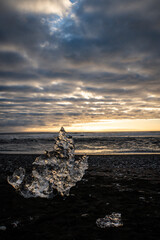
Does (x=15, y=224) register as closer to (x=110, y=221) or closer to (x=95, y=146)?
(x=110, y=221)

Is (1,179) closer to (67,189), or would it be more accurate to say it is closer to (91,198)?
(67,189)

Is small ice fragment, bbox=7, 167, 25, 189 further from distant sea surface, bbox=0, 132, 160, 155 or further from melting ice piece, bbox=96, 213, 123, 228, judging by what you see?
distant sea surface, bbox=0, 132, 160, 155

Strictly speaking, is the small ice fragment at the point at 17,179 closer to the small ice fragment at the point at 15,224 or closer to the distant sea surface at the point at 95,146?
the small ice fragment at the point at 15,224

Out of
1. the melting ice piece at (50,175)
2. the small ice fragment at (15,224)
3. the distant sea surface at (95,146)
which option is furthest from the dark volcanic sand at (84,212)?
the distant sea surface at (95,146)

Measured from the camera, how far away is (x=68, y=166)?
6.99 m

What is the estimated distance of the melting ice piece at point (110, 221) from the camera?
4.25 meters

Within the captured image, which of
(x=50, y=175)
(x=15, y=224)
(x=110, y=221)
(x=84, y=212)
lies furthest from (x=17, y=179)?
(x=110, y=221)

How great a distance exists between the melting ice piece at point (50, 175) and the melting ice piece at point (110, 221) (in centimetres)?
220

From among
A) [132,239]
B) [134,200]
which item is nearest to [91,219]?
[132,239]

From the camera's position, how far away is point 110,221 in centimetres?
437

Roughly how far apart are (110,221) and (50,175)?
2908 millimetres

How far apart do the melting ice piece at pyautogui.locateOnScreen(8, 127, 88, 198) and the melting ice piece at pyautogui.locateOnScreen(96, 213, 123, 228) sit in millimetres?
2203

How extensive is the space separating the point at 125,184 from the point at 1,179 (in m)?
5.73

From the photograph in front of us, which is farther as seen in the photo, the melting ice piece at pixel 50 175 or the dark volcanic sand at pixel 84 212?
the melting ice piece at pixel 50 175
